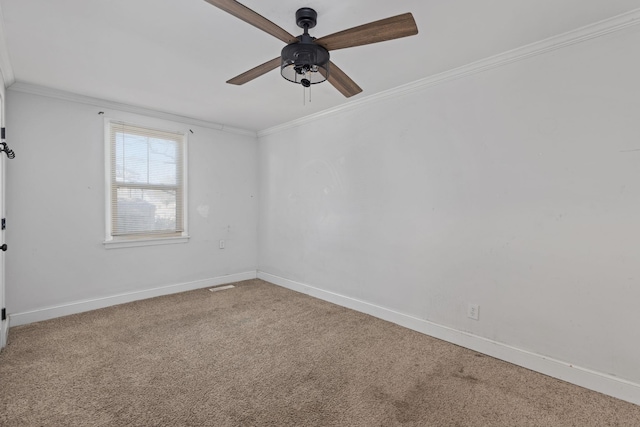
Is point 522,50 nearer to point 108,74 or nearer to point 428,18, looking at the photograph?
point 428,18

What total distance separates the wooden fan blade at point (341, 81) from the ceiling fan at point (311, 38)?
0.05 meters

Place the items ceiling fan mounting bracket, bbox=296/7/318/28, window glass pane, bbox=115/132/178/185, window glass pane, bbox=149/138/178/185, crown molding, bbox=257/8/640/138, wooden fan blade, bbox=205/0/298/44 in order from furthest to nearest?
1. window glass pane, bbox=149/138/178/185
2. window glass pane, bbox=115/132/178/185
3. crown molding, bbox=257/8/640/138
4. ceiling fan mounting bracket, bbox=296/7/318/28
5. wooden fan blade, bbox=205/0/298/44

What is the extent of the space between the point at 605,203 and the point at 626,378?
1.09 metres

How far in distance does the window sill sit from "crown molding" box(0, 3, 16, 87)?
169 cm

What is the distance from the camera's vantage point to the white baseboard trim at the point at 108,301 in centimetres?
299

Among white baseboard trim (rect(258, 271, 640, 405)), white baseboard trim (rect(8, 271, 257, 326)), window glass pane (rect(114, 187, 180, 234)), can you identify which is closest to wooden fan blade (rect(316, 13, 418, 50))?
white baseboard trim (rect(258, 271, 640, 405))

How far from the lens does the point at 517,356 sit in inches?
90.3

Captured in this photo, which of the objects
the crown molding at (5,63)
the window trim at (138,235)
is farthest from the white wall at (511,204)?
the crown molding at (5,63)

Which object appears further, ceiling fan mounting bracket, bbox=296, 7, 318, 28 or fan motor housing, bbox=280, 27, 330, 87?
ceiling fan mounting bracket, bbox=296, 7, 318, 28

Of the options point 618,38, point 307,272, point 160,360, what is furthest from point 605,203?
point 160,360

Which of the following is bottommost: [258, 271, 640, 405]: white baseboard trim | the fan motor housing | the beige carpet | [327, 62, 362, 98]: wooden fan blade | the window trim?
the beige carpet

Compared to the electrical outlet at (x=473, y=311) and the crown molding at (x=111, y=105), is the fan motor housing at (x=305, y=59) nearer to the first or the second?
the electrical outlet at (x=473, y=311)

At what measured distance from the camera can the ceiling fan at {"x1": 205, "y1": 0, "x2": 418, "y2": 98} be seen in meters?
1.46

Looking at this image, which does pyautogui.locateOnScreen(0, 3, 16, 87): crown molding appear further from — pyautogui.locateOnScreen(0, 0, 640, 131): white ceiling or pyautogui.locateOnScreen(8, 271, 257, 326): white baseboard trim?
pyautogui.locateOnScreen(8, 271, 257, 326): white baseboard trim
